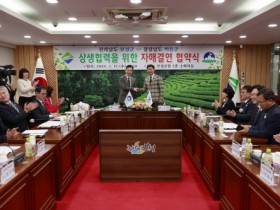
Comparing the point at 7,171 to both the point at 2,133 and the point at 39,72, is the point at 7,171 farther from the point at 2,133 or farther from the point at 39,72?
the point at 39,72

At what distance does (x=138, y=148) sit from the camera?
379 centimetres

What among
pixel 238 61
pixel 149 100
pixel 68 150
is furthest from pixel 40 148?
pixel 238 61

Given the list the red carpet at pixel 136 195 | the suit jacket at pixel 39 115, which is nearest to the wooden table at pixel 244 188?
the red carpet at pixel 136 195

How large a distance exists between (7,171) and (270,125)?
2.65 metres

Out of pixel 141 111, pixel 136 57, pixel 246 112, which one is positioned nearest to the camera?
pixel 246 112

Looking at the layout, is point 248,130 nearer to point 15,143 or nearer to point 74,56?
point 15,143

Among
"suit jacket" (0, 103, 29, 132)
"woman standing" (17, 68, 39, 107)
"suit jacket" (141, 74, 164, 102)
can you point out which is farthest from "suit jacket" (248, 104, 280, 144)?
"woman standing" (17, 68, 39, 107)

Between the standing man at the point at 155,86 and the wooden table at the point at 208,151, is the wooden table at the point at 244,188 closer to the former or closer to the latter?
the wooden table at the point at 208,151

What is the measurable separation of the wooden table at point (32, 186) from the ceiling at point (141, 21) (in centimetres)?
263

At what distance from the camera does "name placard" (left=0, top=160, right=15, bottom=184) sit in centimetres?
187

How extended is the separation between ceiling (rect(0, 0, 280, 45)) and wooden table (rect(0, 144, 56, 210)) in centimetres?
263

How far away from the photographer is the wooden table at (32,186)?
193cm

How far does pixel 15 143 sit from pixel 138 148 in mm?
1551

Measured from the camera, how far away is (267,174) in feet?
6.19
